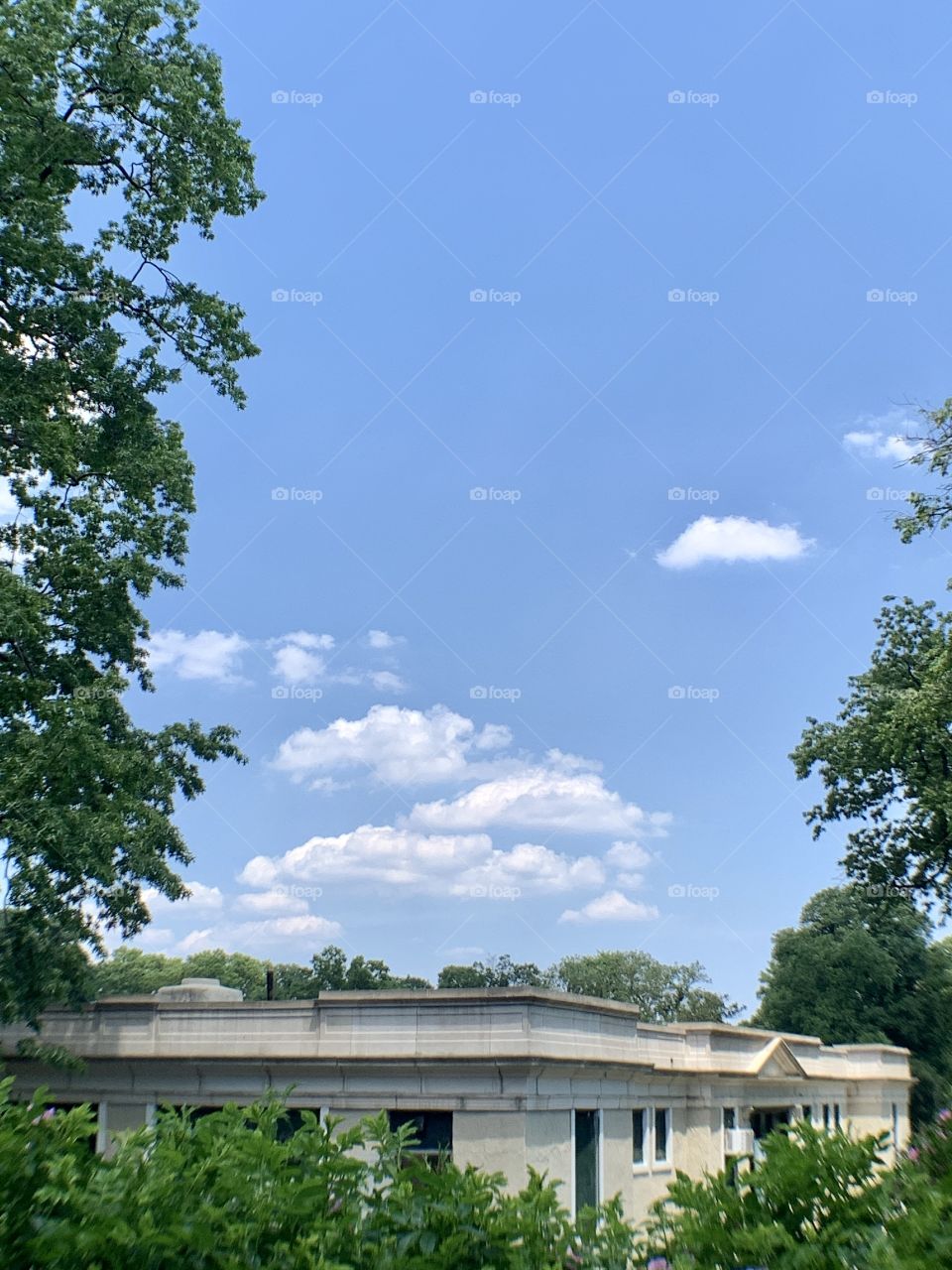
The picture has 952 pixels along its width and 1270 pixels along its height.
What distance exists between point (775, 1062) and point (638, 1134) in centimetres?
1095

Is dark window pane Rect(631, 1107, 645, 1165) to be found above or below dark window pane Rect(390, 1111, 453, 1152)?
below

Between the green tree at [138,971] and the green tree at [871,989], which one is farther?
the green tree at [138,971]

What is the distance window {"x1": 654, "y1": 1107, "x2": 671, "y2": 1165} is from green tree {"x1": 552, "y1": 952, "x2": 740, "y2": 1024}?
6336cm

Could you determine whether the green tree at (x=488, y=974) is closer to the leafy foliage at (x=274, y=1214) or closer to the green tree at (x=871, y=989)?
the green tree at (x=871, y=989)

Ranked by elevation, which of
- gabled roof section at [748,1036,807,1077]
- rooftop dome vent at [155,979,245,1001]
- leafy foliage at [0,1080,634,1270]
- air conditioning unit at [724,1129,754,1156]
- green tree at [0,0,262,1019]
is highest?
green tree at [0,0,262,1019]

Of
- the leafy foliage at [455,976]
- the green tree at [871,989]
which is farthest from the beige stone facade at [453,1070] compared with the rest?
the leafy foliage at [455,976]

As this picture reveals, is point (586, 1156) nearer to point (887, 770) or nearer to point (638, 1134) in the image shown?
point (638, 1134)

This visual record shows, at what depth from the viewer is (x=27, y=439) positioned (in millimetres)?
18281

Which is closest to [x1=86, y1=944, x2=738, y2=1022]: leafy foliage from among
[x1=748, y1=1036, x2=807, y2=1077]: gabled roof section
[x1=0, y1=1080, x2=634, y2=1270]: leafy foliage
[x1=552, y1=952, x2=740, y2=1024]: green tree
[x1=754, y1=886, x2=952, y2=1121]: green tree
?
[x1=552, y1=952, x2=740, y2=1024]: green tree

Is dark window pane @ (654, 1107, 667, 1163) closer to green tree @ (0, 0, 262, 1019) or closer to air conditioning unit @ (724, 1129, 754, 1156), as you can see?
air conditioning unit @ (724, 1129, 754, 1156)

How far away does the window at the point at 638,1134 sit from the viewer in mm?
24000

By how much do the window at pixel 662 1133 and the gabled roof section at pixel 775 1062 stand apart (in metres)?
5.87

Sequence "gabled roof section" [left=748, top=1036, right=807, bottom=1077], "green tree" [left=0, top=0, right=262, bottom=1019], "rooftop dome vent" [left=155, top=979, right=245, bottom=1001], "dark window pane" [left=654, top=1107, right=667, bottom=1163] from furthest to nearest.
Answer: "gabled roof section" [left=748, top=1036, right=807, bottom=1077] → "dark window pane" [left=654, top=1107, right=667, bottom=1163] → "rooftop dome vent" [left=155, top=979, right=245, bottom=1001] → "green tree" [left=0, top=0, right=262, bottom=1019]

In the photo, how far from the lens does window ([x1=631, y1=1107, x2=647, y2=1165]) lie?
78.7 feet
